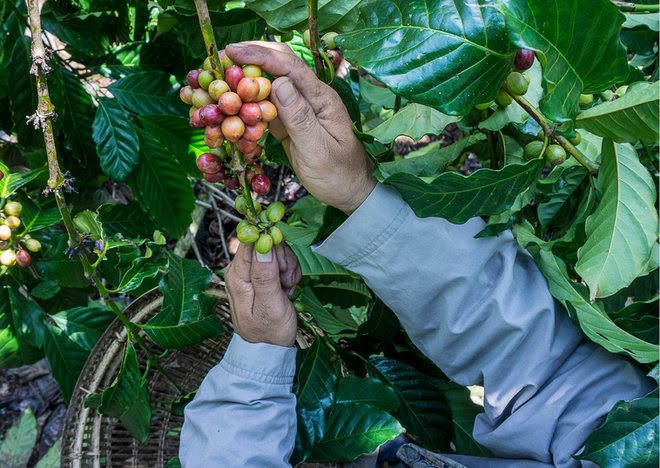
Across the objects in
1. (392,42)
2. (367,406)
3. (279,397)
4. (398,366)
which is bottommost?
(398,366)

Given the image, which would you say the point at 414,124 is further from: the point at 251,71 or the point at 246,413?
the point at 246,413

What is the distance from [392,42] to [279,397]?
2.50 feet

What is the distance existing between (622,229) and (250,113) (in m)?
0.68

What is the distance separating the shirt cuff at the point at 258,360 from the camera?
1.23 metres

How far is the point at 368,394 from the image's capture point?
1454 millimetres

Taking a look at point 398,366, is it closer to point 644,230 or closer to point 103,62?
point 644,230

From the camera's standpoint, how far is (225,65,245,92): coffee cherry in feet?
2.92

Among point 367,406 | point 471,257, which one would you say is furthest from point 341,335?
point 471,257

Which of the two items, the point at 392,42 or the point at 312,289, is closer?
the point at 392,42

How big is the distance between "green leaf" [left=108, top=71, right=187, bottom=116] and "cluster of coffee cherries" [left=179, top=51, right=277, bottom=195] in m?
0.66

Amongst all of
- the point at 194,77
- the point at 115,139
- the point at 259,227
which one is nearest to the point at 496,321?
the point at 259,227

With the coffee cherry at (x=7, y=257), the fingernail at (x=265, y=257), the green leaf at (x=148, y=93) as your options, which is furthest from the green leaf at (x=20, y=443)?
the fingernail at (x=265, y=257)

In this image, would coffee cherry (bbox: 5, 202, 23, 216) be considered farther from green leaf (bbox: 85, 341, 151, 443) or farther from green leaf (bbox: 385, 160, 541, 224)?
green leaf (bbox: 385, 160, 541, 224)

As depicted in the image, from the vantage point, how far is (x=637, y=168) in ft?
3.60
